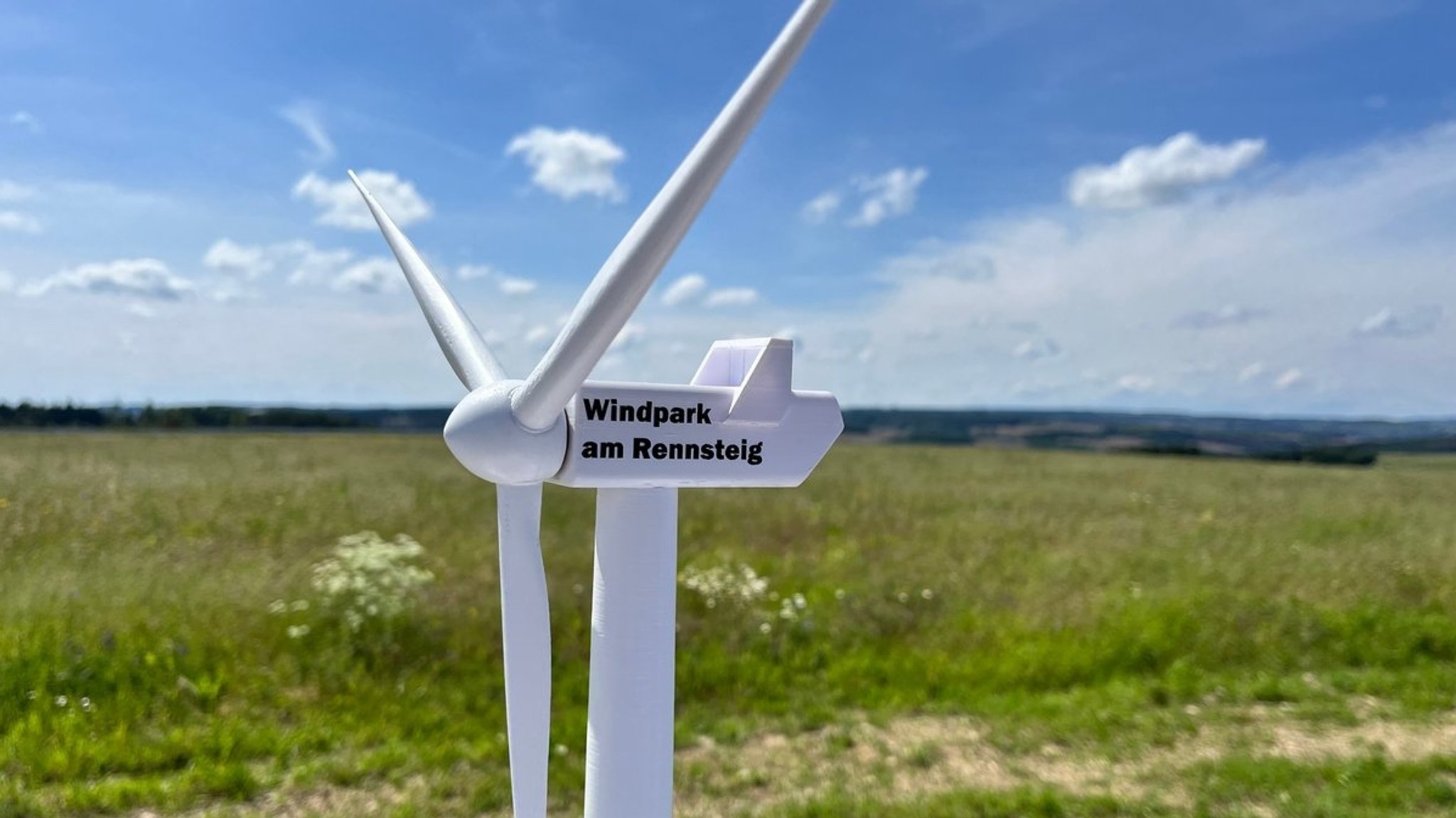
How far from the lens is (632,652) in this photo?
373cm

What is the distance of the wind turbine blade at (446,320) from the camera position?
4.21 m

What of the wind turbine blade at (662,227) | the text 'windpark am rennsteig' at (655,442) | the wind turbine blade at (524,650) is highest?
the wind turbine blade at (662,227)

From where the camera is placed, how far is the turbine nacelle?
3.38 meters

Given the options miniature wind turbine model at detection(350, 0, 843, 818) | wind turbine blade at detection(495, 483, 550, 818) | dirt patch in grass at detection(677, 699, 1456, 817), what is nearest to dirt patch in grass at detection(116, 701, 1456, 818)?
dirt patch in grass at detection(677, 699, 1456, 817)

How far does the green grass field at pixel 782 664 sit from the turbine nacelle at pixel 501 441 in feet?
13.5

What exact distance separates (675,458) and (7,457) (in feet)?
61.1

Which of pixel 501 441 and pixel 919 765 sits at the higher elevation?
pixel 501 441

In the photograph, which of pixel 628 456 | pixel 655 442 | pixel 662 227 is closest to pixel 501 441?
pixel 628 456

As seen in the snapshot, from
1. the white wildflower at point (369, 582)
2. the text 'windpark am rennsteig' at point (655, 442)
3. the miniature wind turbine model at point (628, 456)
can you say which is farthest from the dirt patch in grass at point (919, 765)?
the text 'windpark am rennsteig' at point (655, 442)

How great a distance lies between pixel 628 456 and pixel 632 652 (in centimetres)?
83

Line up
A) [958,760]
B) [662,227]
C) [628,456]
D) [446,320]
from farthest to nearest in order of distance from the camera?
[958,760] < [446,320] < [628,456] < [662,227]

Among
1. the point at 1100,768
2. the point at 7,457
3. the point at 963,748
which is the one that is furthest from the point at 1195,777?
the point at 7,457

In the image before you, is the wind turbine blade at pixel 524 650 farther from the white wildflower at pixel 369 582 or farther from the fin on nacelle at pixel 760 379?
the white wildflower at pixel 369 582

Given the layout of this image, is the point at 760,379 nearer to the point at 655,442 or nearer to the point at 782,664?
the point at 655,442
